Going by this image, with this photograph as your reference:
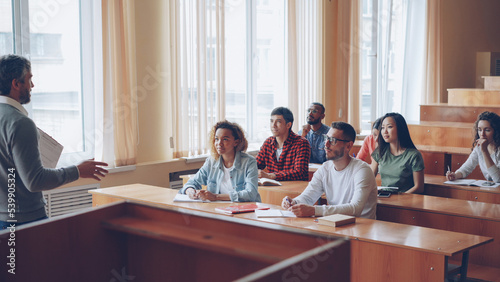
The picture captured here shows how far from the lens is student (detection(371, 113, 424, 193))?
13.9ft

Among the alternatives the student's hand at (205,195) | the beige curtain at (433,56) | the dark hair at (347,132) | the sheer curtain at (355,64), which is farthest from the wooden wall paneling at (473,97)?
the student's hand at (205,195)

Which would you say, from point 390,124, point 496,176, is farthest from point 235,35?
point 496,176

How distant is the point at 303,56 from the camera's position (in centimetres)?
695

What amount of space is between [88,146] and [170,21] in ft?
4.92

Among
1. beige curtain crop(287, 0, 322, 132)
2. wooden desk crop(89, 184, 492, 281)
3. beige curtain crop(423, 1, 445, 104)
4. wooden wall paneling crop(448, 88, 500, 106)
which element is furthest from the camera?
beige curtain crop(423, 1, 445, 104)

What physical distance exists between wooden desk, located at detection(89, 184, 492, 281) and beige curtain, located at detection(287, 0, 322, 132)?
153 inches

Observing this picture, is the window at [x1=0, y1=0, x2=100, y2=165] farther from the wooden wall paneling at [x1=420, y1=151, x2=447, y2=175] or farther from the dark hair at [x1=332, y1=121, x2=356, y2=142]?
the wooden wall paneling at [x1=420, y1=151, x2=447, y2=175]

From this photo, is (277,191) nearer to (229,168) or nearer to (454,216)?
(229,168)

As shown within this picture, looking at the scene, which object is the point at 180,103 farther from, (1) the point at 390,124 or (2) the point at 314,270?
(2) the point at 314,270

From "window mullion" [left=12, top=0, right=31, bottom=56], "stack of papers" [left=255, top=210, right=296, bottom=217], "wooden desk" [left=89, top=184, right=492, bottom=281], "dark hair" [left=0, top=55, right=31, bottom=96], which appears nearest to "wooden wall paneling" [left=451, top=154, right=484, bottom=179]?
"wooden desk" [left=89, top=184, right=492, bottom=281]

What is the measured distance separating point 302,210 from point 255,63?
366 centimetres

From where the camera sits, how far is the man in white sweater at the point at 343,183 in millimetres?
3316

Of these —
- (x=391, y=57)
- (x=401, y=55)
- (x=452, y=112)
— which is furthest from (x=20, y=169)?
(x=401, y=55)

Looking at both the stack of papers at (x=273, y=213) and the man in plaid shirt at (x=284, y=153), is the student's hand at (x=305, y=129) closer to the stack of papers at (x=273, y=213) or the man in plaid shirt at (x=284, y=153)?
the man in plaid shirt at (x=284, y=153)
